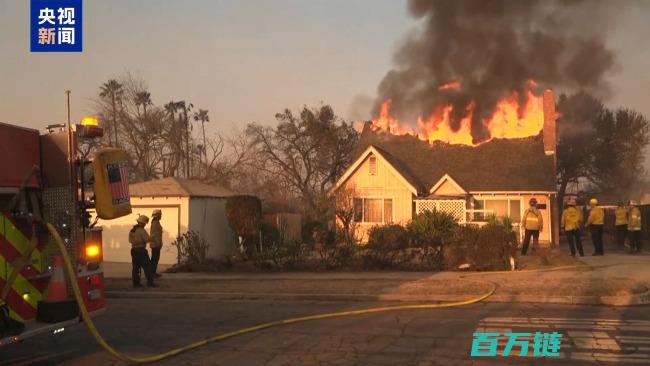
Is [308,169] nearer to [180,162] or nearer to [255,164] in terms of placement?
[255,164]

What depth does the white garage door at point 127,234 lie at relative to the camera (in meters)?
18.5

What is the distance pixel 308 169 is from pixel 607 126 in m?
22.5

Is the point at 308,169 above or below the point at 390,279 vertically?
above

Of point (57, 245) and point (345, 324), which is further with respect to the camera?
point (345, 324)

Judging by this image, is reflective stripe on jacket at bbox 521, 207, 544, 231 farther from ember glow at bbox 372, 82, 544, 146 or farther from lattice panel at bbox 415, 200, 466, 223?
ember glow at bbox 372, 82, 544, 146

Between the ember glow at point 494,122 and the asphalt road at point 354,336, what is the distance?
21206 mm

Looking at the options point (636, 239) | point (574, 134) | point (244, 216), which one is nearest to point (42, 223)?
point (244, 216)

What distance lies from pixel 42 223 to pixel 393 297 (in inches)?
252

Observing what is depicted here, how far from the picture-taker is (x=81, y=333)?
8.34 m

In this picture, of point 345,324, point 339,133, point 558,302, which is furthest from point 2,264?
point 339,133

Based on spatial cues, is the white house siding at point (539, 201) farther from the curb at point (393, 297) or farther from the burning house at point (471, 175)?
the curb at point (393, 297)

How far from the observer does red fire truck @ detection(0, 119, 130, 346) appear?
562 centimetres

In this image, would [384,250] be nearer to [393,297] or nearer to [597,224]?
[393,297]

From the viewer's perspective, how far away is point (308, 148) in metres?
39.9
